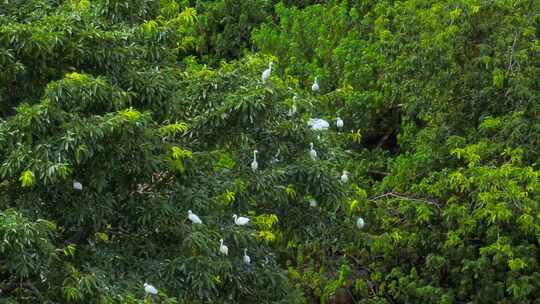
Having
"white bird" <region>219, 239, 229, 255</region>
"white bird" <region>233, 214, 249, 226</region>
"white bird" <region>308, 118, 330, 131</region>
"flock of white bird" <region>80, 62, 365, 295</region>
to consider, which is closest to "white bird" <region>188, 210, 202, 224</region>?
Answer: "flock of white bird" <region>80, 62, 365, 295</region>

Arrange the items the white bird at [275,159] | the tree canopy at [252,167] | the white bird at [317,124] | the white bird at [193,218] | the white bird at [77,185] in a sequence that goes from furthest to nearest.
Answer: the white bird at [317,124], the white bird at [275,159], the white bird at [193,218], the white bird at [77,185], the tree canopy at [252,167]

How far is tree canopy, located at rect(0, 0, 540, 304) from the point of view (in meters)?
6.62

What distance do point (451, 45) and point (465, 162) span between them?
3.38 ft

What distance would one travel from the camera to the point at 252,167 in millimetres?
7641

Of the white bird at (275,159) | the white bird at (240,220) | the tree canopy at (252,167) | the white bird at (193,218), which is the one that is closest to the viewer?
the tree canopy at (252,167)

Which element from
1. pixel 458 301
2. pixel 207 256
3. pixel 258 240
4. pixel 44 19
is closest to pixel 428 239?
pixel 458 301

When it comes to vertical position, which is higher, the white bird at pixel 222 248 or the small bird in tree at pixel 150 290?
the small bird in tree at pixel 150 290

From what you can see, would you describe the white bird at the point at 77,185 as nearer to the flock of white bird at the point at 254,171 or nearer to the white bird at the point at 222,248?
the flock of white bird at the point at 254,171

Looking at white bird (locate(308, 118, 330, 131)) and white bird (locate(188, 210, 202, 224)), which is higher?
white bird (locate(188, 210, 202, 224))

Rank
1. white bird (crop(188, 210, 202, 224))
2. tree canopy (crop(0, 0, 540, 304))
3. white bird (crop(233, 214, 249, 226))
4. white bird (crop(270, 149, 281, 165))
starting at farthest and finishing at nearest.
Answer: white bird (crop(270, 149, 281, 165))
white bird (crop(233, 214, 249, 226))
white bird (crop(188, 210, 202, 224))
tree canopy (crop(0, 0, 540, 304))

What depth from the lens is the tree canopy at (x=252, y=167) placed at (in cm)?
662

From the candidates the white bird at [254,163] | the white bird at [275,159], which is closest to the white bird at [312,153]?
the white bird at [275,159]

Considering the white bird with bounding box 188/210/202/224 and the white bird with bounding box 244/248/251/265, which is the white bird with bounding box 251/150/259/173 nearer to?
the white bird with bounding box 244/248/251/265

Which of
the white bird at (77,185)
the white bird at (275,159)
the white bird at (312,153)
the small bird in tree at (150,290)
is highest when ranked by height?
the white bird at (77,185)
